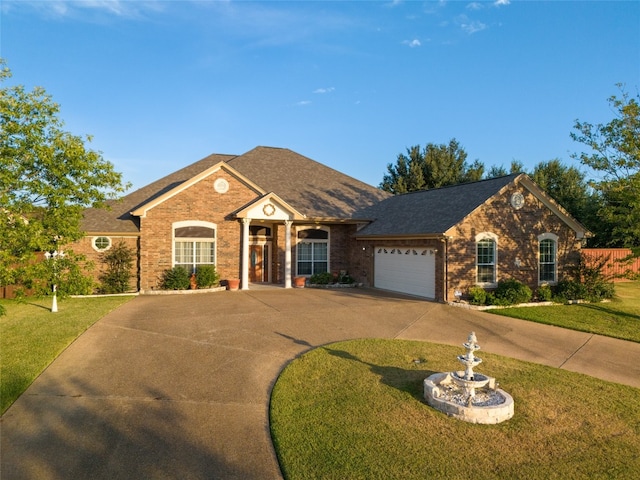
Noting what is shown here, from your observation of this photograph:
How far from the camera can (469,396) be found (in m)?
6.92

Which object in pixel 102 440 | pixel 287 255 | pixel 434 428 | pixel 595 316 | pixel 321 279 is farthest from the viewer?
pixel 321 279

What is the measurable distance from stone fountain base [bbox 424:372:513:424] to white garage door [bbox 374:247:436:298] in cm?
1006

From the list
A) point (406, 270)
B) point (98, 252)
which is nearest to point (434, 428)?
point (406, 270)

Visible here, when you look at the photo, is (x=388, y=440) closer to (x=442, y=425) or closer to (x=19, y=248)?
(x=442, y=425)

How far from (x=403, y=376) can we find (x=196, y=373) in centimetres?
399

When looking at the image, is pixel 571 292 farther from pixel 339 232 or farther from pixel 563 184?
pixel 563 184

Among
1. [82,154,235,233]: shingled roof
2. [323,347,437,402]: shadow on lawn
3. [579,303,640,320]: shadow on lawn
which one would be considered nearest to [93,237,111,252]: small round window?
[82,154,235,233]: shingled roof

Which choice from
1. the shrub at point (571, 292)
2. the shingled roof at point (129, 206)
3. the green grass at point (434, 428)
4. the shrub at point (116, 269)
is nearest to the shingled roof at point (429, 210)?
the shrub at point (571, 292)

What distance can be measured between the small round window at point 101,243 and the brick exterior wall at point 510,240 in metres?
14.4

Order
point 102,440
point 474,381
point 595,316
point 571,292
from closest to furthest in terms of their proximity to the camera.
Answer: point 102,440
point 474,381
point 595,316
point 571,292

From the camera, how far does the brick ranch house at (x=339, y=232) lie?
1745 centimetres

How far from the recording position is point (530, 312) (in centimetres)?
1520

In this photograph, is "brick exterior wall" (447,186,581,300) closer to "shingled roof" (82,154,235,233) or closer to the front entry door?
the front entry door

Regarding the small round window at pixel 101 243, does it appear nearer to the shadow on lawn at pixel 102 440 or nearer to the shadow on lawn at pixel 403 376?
the shadow on lawn at pixel 102 440
